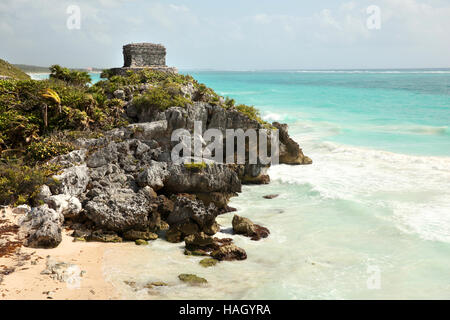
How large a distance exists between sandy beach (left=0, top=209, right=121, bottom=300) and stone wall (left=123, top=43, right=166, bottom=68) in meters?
15.2

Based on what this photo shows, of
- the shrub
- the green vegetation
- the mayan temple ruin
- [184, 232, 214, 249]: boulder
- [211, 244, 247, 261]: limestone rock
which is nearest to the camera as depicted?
[211, 244, 247, 261]: limestone rock

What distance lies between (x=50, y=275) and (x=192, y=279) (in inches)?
128

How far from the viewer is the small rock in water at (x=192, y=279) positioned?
9.13 metres

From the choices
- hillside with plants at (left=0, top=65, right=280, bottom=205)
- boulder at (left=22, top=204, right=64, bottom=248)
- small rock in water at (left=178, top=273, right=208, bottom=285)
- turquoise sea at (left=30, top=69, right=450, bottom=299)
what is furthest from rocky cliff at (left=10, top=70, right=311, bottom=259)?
small rock in water at (left=178, top=273, right=208, bottom=285)

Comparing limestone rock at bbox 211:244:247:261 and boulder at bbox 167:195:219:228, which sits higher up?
boulder at bbox 167:195:219:228

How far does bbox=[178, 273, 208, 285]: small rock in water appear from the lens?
30.0 feet

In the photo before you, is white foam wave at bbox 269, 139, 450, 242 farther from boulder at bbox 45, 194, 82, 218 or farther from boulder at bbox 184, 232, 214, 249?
boulder at bbox 45, 194, 82, 218

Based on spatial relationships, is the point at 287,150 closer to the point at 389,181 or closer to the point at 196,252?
the point at 389,181

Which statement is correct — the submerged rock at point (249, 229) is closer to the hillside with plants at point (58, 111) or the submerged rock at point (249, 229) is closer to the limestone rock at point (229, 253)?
the limestone rock at point (229, 253)

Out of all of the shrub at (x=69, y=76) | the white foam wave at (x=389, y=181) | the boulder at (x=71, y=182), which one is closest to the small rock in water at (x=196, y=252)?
the boulder at (x=71, y=182)

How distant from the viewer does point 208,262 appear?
1016cm

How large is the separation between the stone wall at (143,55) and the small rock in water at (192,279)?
17.5 m

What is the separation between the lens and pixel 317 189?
16.5 m
